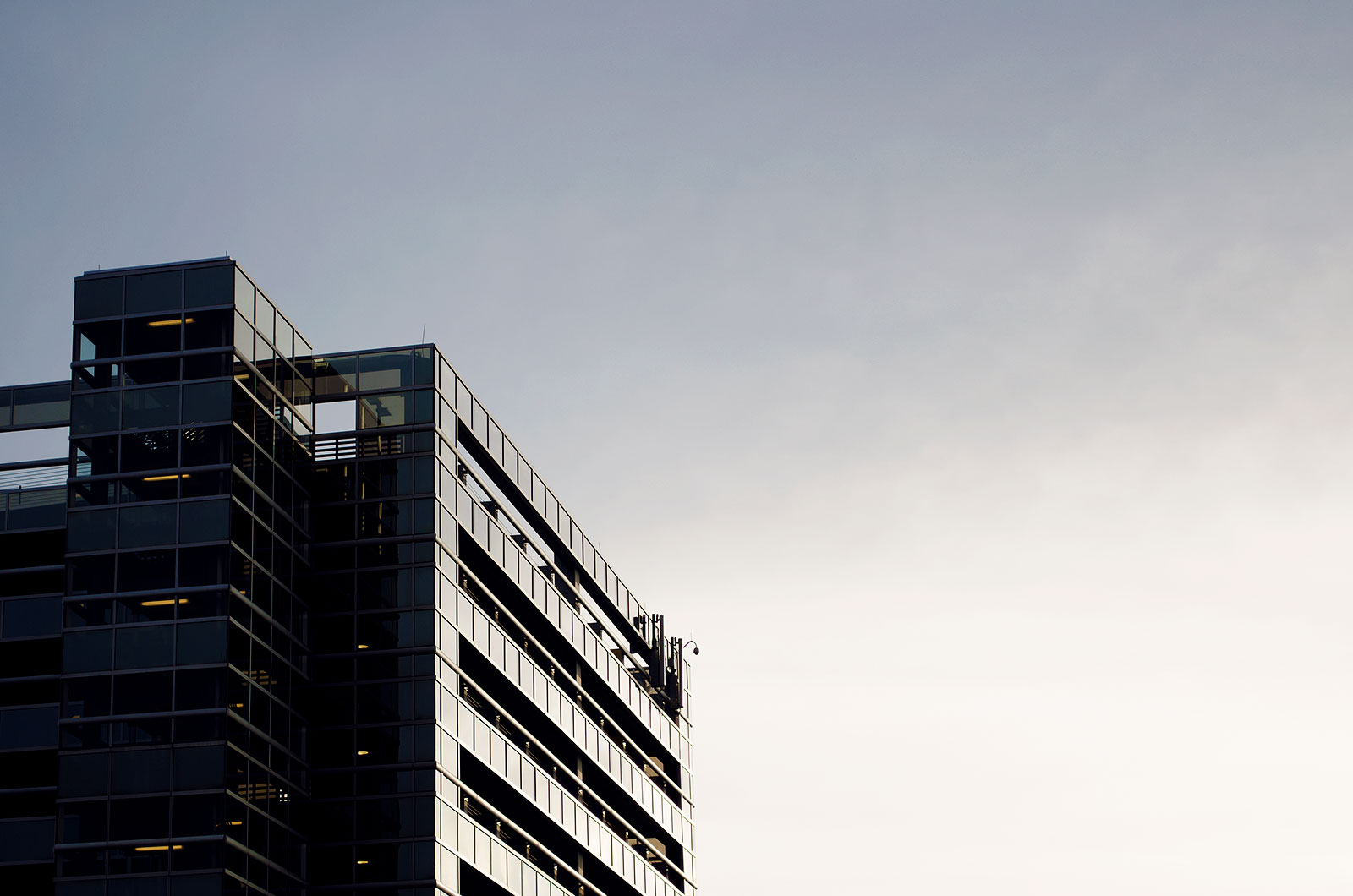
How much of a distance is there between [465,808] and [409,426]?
16008 millimetres

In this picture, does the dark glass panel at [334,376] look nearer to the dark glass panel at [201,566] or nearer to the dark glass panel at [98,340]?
the dark glass panel at [98,340]

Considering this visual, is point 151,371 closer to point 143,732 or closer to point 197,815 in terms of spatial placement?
point 143,732

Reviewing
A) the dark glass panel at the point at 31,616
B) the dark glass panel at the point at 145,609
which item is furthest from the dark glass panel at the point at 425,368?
the dark glass panel at the point at 31,616

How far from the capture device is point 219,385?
77.2 metres

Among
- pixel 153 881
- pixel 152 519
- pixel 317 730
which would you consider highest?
pixel 152 519

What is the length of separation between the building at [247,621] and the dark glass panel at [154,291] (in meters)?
0.09

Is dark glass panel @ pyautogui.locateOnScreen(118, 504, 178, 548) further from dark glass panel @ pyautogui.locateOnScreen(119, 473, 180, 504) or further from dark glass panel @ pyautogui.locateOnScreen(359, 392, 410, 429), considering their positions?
dark glass panel @ pyautogui.locateOnScreen(359, 392, 410, 429)

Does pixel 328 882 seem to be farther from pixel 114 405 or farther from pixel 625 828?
pixel 625 828

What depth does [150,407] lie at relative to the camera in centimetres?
7775

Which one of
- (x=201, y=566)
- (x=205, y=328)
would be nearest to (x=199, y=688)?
(x=201, y=566)

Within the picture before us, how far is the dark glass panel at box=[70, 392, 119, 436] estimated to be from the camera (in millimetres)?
77750

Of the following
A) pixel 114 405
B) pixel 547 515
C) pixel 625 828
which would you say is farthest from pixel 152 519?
pixel 625 828

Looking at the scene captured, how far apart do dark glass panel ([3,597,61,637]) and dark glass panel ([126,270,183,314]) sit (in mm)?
12815

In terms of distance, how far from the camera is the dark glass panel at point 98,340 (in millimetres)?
78812
